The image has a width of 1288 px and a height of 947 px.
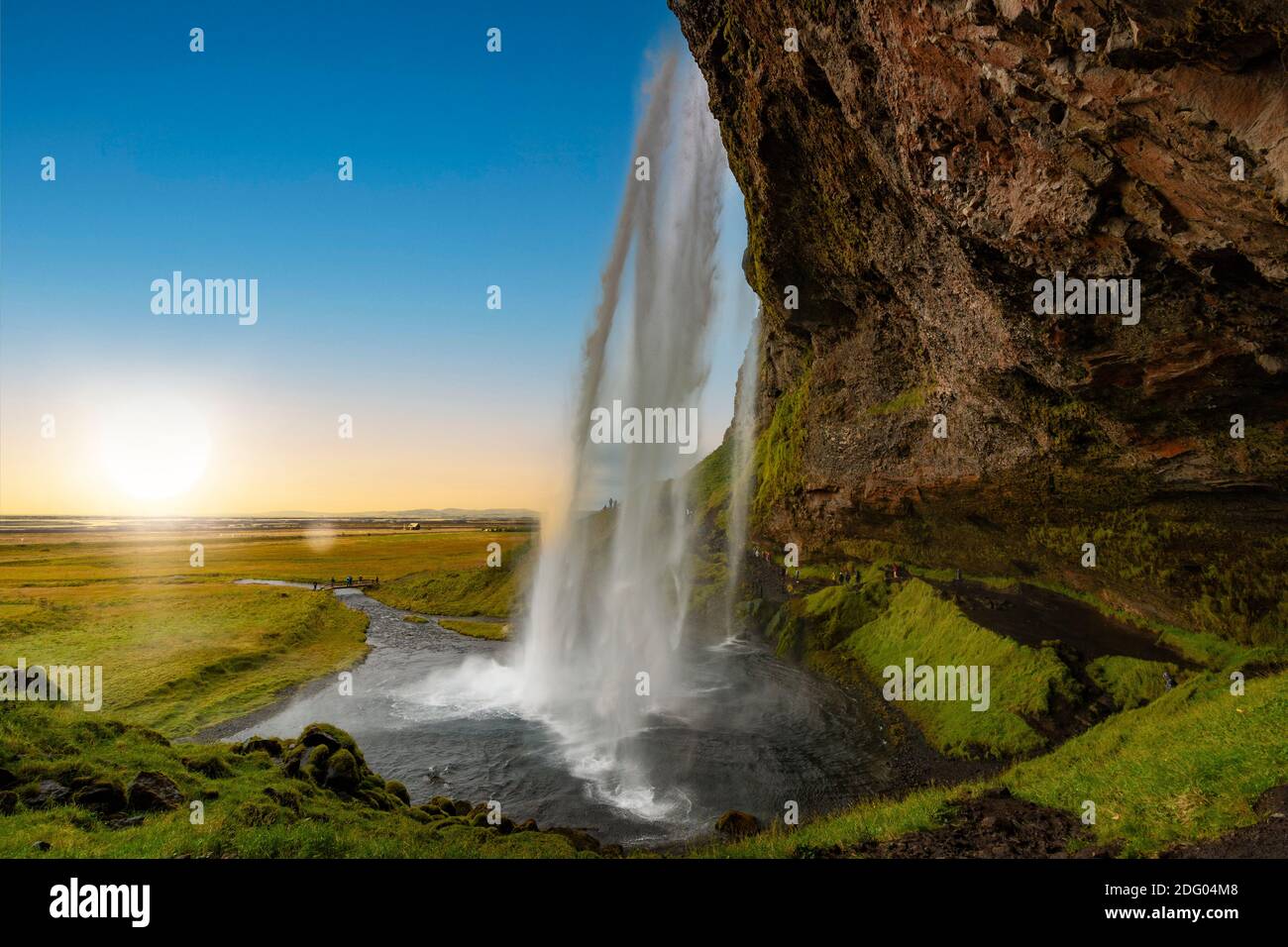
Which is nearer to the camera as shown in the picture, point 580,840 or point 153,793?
point 153,793

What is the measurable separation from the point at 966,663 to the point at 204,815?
26.4 metres

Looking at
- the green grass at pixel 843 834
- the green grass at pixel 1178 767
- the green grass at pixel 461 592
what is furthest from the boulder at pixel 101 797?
the green grass at pixel 461 592

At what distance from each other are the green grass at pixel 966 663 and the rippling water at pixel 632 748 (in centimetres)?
268

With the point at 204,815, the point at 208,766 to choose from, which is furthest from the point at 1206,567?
the point at 208,766

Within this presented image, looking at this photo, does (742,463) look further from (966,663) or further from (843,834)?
(843,834)

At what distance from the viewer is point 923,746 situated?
2148 centimetres

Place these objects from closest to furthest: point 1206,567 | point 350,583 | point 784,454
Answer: point 1206,567
point 784,454
point 350,583

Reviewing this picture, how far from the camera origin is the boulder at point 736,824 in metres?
15.6

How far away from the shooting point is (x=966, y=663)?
988 inches

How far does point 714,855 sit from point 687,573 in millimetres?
36998

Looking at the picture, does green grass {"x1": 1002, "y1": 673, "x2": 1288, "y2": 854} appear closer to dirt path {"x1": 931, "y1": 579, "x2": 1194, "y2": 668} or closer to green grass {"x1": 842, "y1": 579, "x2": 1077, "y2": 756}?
green grass {"x1": 842, "y1": 579, "x2": 1077, "y2": 756}

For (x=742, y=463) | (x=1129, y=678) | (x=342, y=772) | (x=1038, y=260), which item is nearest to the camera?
(x=1038, y=260)

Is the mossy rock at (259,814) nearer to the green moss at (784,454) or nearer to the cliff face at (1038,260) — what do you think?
the cliff face at (1038,260)

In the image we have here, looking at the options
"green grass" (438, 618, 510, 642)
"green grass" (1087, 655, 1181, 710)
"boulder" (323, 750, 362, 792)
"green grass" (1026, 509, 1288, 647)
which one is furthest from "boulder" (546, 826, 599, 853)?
"green grass" (438, 618, 510, 642)
